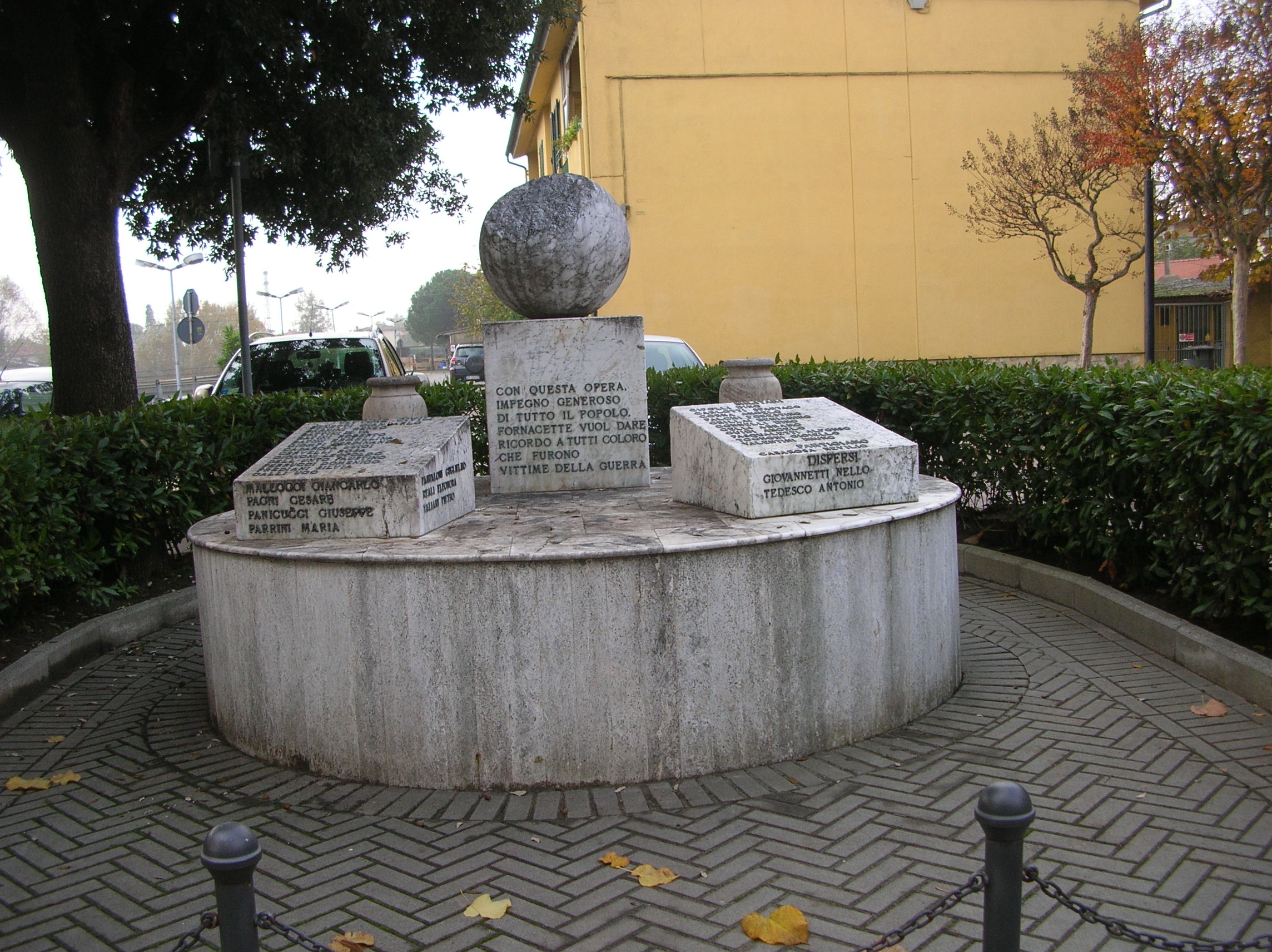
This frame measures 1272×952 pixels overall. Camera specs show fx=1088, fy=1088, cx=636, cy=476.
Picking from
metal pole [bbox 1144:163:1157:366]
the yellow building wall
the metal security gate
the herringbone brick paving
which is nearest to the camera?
the herringbone brick paving

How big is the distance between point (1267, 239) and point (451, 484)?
858 inches

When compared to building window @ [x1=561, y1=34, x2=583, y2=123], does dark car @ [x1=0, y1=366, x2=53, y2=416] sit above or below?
below

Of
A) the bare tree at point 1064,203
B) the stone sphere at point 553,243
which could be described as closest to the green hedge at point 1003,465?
the stone sphere at point 553,243

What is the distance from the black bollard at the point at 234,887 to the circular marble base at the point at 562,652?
207 centimetres

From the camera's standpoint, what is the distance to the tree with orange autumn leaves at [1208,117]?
57.2 feet

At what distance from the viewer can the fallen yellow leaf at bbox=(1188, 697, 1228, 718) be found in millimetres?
4992

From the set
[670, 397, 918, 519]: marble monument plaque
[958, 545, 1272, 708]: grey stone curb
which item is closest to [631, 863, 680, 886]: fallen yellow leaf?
[670, 397, 918, 519]: marble monument plaque

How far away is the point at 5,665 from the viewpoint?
19.8ft

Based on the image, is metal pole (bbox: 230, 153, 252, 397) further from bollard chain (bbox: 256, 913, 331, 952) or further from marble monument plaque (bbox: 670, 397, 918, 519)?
→ bollard chain (bbox: 256, 913, 331, 952)

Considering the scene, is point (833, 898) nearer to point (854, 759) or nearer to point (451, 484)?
point (854, 759)

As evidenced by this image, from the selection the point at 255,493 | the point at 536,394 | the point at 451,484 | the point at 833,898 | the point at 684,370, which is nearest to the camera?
the point at 833,898

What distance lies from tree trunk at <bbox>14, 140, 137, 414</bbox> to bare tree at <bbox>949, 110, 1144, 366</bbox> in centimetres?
1730

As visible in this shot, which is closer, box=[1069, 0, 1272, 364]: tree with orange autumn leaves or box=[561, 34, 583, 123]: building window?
box=[1069, 0, 1272, 364]: tree with orange autumn leaves

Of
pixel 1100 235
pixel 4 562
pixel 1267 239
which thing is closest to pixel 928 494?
pixel 4 562
